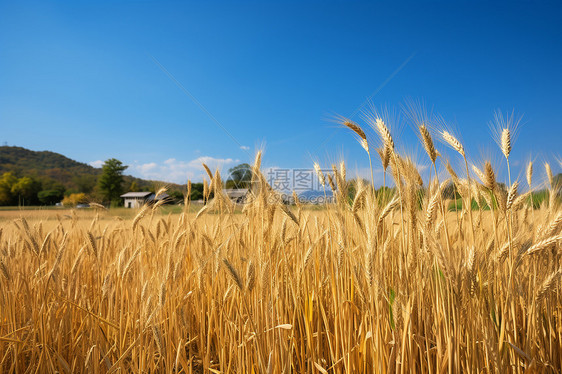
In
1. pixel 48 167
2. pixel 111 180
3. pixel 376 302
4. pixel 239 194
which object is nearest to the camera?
pixel 376 302

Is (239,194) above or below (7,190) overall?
below

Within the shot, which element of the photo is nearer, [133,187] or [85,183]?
[85,183]

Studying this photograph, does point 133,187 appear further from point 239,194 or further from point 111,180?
point 239,194

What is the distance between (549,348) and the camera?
1.51 meters

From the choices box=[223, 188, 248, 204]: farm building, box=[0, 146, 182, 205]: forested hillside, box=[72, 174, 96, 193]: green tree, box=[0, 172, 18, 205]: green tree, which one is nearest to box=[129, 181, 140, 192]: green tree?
box=[0, 146, 182, 205]: forested hillside

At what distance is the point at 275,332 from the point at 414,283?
26.9 inches

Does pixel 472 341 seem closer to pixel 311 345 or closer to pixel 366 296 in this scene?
pixel 366 296

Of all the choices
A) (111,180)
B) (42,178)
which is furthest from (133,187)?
(42,178)

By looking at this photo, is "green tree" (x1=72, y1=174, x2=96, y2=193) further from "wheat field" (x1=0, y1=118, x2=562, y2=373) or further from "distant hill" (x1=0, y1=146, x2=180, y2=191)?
"wheat field" (x1=0, y1=118, x2=562, y2=373)

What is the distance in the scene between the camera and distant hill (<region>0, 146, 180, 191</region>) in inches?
3211

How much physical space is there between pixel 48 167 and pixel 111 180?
42489 mm

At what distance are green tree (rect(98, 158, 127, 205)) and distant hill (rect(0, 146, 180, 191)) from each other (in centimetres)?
704

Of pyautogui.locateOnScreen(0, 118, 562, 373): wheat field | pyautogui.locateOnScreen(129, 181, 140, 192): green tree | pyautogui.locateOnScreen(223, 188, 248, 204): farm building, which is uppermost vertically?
pyautogui.locateOnScreen(129, 181, 140, 192): green tree

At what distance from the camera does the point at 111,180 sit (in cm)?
6862
